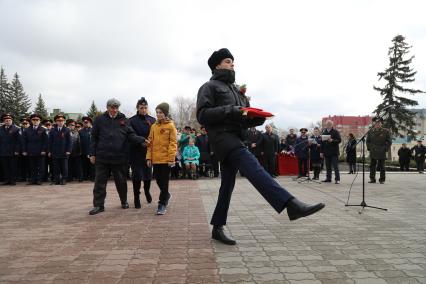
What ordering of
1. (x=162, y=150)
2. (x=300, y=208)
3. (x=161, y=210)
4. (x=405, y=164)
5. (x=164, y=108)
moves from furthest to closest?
(x=405, y=164) < (x=164, y=108) < (x=162, y=150) < (x=161, y=210) < (x=300, y=208)

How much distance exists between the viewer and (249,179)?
4125 millimetres

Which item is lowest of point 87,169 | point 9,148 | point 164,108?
point 87,169

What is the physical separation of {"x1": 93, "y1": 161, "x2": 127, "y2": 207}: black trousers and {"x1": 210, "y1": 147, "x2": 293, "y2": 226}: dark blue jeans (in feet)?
10.0

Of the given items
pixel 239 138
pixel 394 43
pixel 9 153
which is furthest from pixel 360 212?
pixel 394 43

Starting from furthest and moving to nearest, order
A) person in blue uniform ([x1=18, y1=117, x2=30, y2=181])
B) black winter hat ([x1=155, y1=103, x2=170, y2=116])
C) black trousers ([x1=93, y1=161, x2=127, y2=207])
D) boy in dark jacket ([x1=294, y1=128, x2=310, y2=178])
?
boy in dark jacket ([x1=294, y1=128, x2=310, y2=178])
person in blue uniform ([x1=18, y1=117, x2=30, y2=181])
black trousers ([x1=93, y1=161, x2=127, y2=207])
black winter hat ([x1=155, y1=103, x2=170, y2=116])

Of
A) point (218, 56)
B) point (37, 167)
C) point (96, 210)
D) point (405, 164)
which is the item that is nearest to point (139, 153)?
point (96, 210)

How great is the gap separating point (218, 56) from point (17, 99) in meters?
74.1

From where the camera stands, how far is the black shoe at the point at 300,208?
3.70 meters

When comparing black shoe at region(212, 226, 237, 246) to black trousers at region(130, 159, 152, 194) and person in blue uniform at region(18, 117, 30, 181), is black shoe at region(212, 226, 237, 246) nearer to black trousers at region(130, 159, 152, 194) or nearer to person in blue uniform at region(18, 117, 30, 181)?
black trousers at region(130, 159, 152, 194)

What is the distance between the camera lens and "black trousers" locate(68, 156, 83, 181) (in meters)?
13.5

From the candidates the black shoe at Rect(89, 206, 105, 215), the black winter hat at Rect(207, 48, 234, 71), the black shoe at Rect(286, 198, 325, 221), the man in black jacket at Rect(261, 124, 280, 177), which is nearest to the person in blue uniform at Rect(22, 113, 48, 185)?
the black shoe at Rect(89, 206, 105, 215)

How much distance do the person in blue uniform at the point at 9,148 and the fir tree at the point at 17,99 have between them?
196 feet

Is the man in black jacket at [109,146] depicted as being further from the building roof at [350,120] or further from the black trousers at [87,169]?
the building roof at [350,120]

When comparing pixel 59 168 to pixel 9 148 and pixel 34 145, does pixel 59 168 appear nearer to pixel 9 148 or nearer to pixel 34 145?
pixel 34 145
